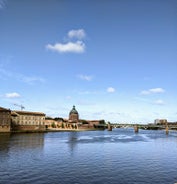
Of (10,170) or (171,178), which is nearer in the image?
(171,178)

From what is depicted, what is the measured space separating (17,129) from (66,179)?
12182 centimetres

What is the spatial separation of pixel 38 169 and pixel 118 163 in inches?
532

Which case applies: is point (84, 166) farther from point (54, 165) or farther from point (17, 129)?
point (17, 129)

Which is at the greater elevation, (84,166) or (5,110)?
Result: (5,110)

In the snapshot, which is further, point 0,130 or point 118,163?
point 0,130

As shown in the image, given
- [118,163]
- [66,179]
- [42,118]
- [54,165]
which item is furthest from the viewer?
[42,118]

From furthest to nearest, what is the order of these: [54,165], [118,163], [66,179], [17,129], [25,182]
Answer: [17,129] → [118,163] → [54,165] → [66,179] → [25,182]

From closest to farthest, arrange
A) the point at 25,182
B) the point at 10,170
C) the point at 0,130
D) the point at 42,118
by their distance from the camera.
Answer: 1. the point at 25,182
2. the point at 10,170
3. the point at 0,130
4. the point at 42,118

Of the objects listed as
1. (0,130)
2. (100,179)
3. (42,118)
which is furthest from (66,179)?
(42,118)

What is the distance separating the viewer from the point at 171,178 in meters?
33.3

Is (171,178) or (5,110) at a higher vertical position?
(5,110)

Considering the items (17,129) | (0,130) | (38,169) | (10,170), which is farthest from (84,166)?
(17,129)

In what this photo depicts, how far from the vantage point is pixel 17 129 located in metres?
147

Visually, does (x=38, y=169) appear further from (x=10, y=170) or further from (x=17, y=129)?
(x=17, y=129)
